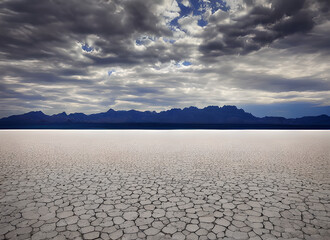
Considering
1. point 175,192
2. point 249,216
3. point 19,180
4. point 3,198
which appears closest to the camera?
point 249,216

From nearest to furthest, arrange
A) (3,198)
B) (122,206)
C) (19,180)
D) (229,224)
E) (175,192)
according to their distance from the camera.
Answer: (229,224)
(122,206)
(3,198)
(175,192)
(19,180)

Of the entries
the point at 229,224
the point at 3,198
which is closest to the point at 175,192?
the point at 229,224

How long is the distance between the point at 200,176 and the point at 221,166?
222cm

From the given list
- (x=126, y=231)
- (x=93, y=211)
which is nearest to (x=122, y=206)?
(x=93, y=211)

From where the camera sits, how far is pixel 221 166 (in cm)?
941

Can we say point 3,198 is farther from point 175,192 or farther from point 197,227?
point 197,227

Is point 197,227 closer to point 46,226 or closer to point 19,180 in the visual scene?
point 46,226

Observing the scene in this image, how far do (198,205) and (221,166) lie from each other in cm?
480

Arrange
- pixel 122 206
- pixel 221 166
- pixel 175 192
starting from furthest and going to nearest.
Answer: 1. pixel 221 166
2. pixel 175 192
3. pixel 122 206

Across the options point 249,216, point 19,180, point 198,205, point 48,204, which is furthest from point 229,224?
point 19,180

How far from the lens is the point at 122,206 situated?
4.94 metres

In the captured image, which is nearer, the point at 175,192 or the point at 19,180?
the point at 175,192

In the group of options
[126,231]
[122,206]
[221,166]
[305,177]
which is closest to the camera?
[126,231]

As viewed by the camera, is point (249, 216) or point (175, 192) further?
point (175, 192)
